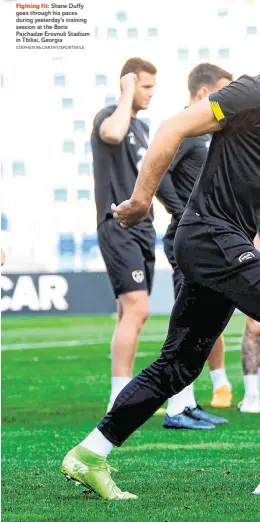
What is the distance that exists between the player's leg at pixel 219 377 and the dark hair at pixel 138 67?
1.83 metres

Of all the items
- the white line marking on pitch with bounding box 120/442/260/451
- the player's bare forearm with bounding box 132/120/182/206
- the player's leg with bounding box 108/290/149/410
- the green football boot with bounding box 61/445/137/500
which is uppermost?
the player's bare forearm with bounding box 132/120/182/206

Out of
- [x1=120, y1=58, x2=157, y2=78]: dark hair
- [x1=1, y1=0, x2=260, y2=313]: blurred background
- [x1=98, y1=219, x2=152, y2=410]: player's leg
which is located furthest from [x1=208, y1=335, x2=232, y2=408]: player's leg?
[x1=1, y1=0, x2=260, y2=313]: blurred background

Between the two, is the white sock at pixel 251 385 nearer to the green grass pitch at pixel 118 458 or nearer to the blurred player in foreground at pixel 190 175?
the green grass pitch at pixel 118 458

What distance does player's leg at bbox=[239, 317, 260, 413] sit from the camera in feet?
26.1

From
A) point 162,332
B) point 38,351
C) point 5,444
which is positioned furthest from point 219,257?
point 162,332

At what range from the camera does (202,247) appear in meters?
4.49

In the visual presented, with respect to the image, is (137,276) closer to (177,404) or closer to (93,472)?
(177,404)

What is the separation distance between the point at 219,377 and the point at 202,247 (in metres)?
3.84

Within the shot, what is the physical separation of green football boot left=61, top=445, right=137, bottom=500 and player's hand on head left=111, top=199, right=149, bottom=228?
2.98 feet

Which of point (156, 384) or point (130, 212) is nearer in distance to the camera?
point (130, 212)

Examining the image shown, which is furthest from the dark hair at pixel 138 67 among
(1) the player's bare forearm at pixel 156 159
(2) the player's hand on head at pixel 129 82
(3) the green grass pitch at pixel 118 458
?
(1) the player's bare forearm at pixel 156 159

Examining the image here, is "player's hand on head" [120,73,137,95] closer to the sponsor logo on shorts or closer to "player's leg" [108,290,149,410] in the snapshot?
"player's leg" [108,290,149,410]

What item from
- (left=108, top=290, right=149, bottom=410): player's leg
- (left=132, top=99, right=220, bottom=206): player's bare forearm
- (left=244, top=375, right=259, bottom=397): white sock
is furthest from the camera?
(left=244, top=375, right=259, bottom=397): white sock

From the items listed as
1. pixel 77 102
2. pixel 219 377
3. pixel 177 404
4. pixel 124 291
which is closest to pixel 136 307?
pixel 124 291
